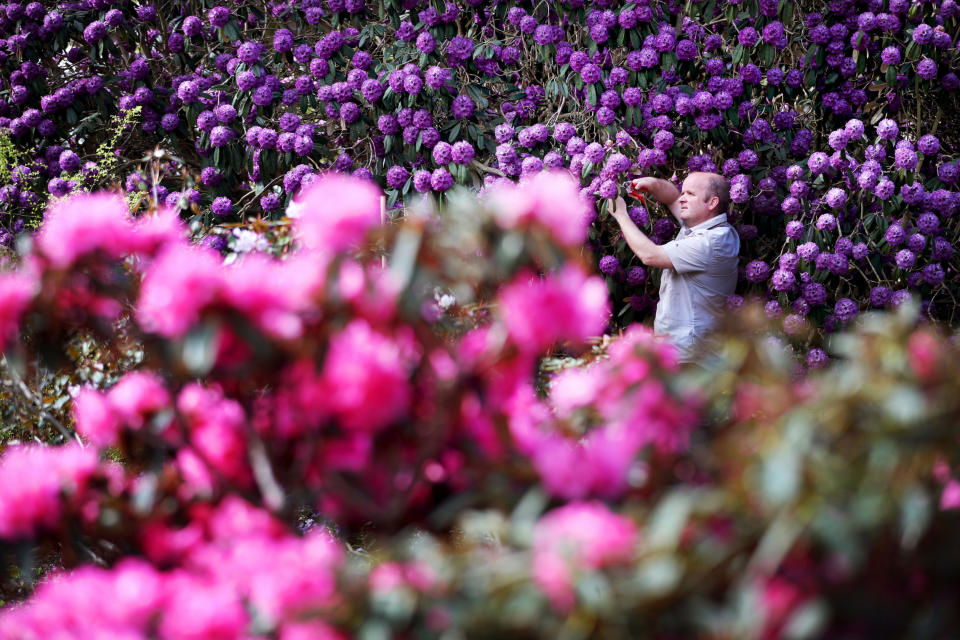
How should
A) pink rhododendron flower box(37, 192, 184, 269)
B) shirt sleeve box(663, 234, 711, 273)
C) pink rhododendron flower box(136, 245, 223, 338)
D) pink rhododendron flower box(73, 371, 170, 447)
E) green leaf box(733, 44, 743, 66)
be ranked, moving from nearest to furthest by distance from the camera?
1. pink rhododendron flower box(136, 245, 223, 338)
2. pink rhododendron flower box(37, 192, 184, 269)
3. pink rhododendron flower box(73, 371, 170, 447)
4. shirt sleeve box(663, 234, 711, 273)
5. green leaf box(733, 44, 743, 66)

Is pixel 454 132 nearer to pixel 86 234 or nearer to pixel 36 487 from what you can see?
pixel 86 234

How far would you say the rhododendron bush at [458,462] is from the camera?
0.77 meters

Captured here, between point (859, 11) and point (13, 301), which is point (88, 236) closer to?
point (13, 301)

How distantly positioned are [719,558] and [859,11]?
11.1ft

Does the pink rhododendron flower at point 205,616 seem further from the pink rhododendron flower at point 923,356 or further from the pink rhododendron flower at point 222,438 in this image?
the pink rhododendron flower at point 923,356

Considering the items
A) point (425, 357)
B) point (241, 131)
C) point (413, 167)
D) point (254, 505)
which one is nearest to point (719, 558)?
point (425, 357)

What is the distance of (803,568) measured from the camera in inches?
31.4

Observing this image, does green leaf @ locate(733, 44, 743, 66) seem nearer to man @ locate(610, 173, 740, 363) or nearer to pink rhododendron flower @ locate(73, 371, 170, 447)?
man @ locate(610, 173, 740, 363)

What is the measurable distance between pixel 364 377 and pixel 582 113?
8.91 feet

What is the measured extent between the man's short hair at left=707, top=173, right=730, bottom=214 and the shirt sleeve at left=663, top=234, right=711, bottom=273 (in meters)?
0.21

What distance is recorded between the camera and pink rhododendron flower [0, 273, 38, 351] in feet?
3.21

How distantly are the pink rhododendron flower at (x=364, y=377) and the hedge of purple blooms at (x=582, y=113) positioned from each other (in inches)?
90.2

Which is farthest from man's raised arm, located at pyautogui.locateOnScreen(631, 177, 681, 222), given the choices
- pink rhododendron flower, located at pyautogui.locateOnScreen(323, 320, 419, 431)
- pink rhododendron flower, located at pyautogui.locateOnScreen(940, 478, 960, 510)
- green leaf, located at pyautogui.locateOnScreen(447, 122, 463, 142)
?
pink rhododendron flower, located at pyautogui.locateOnScreen(323, 320, 419, 431)

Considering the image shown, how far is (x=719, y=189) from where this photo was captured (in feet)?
10.7
